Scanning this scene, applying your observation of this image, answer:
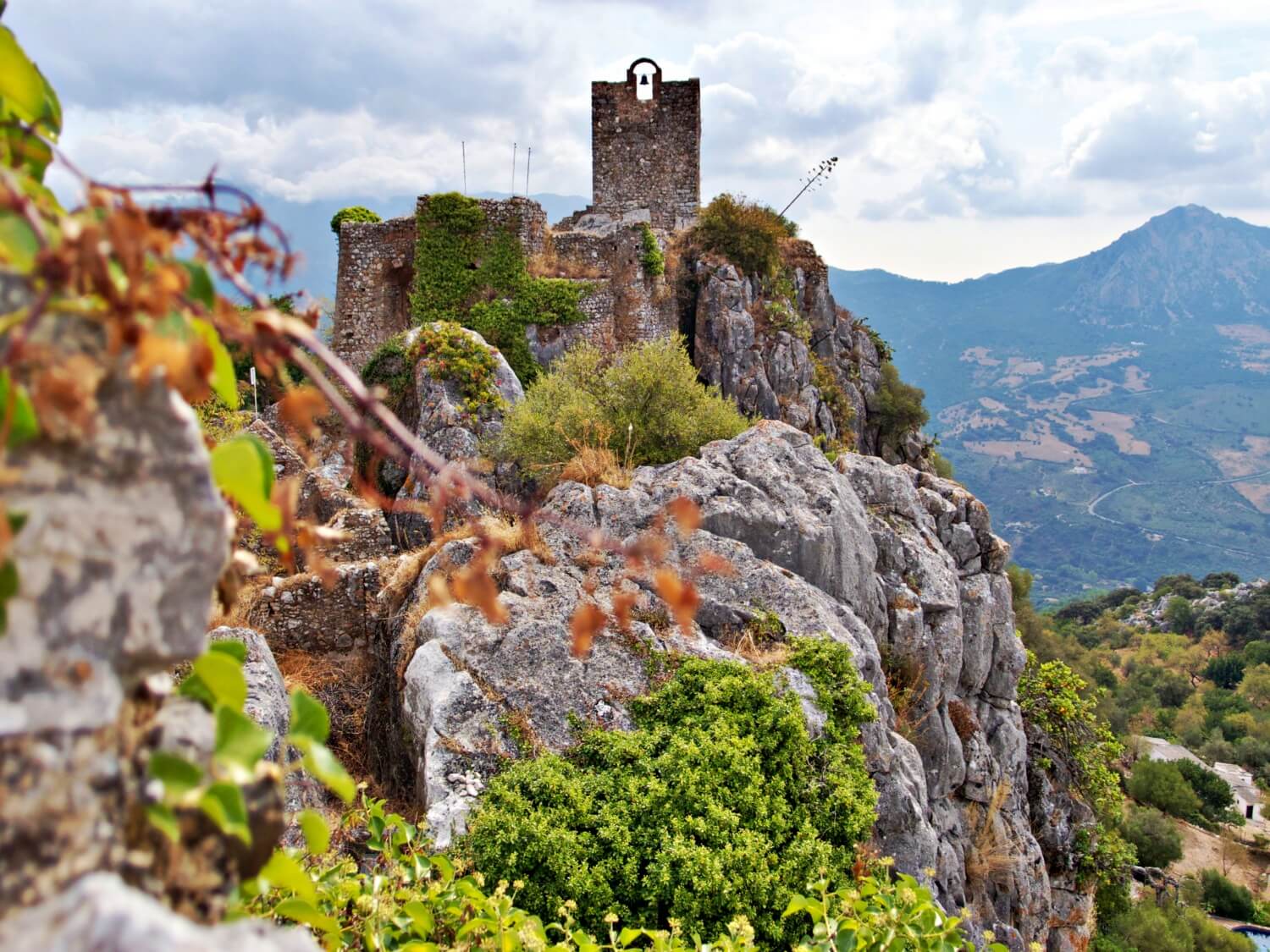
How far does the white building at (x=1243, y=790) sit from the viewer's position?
45.6 metres

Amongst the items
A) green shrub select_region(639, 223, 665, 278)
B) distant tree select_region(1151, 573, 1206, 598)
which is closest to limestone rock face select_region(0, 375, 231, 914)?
green shrub select_region(639, 223, 665, 278)

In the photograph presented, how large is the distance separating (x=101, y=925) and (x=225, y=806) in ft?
0.91

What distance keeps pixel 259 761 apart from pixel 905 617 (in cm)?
1041

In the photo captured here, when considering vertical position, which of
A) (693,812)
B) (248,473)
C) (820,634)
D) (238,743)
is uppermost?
(248,473)

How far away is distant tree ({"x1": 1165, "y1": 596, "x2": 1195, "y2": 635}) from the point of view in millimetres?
77750

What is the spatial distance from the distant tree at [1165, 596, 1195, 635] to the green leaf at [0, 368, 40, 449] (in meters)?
89.3

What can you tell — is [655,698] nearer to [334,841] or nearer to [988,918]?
[334,841]

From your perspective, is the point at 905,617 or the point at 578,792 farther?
the point at 905,617

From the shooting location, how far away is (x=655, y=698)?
7527mm

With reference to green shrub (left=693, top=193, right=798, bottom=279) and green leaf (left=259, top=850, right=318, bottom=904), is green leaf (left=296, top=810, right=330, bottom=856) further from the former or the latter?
green shrub (left=693, top=193, right=798, bottom=279)

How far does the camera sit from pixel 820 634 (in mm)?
8602

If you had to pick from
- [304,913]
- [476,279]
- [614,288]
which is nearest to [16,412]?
[304,913]

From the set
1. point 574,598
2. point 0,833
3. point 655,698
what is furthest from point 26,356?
point 574,598

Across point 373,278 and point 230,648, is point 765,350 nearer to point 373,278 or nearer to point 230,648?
point 373,278
